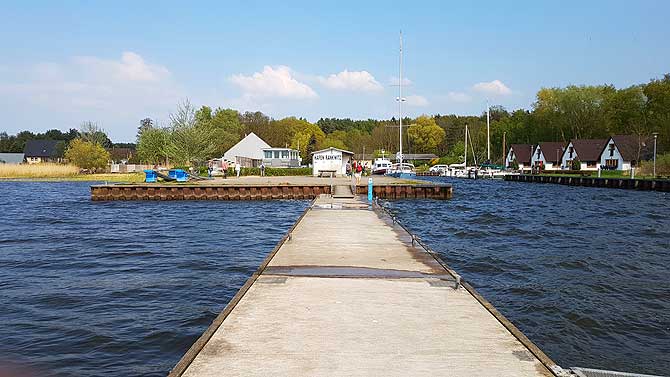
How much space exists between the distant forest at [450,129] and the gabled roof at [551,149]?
4254 millimetres

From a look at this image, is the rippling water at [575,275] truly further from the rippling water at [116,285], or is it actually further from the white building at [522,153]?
the white building at [522,153]

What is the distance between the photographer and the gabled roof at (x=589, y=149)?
276 feet

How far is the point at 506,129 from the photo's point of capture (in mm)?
113375

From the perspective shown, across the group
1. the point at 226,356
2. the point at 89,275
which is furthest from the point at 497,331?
the point at 89,275

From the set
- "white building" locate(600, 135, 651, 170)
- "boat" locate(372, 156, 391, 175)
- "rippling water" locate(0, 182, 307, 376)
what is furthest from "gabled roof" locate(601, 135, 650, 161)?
"rippling water" locate(0, 182, 307, 376)

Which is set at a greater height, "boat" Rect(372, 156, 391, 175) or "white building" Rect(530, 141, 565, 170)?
"white building" Rect(530, 141, 565, 170)

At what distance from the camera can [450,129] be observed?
133 meters

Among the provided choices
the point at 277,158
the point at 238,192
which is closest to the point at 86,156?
the point at 277,158

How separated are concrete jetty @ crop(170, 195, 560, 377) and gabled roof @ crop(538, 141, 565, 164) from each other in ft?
298

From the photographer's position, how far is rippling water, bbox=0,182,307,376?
311 inches

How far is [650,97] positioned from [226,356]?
9254 cm

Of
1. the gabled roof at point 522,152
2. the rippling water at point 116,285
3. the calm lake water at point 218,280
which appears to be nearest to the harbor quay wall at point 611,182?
the calm lake water at point 218,280

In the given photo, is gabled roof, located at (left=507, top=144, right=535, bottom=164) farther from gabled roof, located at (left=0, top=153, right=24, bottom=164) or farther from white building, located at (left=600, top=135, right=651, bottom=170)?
gabled roof, located at (left=0, top=153, right=24, bottom=164)

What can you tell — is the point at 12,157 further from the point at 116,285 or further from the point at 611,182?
the point at 116,285
